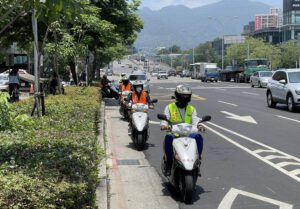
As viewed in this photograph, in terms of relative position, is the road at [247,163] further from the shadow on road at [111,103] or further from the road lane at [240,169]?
the shadow on road at [111,103]

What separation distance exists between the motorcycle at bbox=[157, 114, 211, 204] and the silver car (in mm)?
14119

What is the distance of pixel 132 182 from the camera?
874 centimetres

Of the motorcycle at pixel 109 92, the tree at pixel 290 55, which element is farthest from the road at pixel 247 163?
the tree at pixel 290 55

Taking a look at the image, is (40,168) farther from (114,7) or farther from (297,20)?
(297,20)

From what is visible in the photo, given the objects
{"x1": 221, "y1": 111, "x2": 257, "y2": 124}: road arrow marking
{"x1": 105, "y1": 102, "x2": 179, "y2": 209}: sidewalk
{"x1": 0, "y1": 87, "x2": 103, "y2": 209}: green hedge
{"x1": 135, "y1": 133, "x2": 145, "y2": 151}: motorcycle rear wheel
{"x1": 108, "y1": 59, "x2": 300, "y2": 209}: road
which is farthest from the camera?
{"x1": 221, "y1": 111, "x2": 257, "y2": 124}: road arrow marking

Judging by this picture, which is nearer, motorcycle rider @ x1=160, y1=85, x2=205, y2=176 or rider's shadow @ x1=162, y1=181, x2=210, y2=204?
rider's shadow @ x1=162, y1=181, x2=210, y2=204

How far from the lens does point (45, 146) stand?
7031mm

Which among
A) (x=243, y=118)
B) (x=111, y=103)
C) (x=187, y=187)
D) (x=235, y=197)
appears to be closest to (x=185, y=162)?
(x=187, y=187)

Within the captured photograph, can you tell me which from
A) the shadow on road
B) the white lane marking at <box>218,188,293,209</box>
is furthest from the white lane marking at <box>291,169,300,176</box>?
the shadow on road

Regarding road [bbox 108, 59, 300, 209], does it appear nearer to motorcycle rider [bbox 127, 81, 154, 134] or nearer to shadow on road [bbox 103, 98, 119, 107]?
motorcycle rider [bbox 127, 81, 154, 134]

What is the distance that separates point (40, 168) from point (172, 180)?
273cm

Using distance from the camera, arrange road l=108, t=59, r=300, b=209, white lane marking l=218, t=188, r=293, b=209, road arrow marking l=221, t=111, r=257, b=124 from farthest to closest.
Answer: road arrow marking l=221, t=111, r=257, b=124 → road l=108, t=59, r=300, b=209 → white lane marking l=218, t=188, r=293, b=209

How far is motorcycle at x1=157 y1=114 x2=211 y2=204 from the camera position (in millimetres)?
7156

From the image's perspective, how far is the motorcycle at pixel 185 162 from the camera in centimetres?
716
